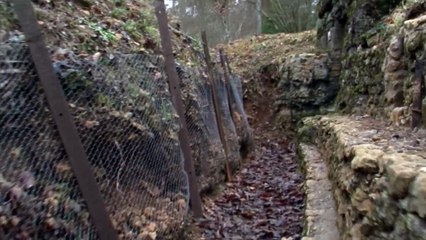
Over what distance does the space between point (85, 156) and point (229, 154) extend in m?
4.11

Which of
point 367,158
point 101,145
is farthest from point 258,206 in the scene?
point 101,145

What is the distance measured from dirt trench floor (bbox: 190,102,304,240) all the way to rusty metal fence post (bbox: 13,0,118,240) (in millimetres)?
1673

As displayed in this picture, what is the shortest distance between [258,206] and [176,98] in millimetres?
1840

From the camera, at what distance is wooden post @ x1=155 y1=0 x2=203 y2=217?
181 inches

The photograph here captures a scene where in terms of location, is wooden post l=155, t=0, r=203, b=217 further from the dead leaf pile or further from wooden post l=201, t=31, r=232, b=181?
wooden post l=201, t=31, r=232, b=181

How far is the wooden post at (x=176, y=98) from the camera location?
4609 millimetres

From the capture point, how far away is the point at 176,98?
15.3ft

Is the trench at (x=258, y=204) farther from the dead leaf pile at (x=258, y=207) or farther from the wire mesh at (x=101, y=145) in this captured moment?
the wire mesh at (x=101, y=145)

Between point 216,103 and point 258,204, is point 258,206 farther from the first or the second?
point 216,103

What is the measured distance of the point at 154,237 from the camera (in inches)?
131

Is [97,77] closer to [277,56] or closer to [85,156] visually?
[85,156]

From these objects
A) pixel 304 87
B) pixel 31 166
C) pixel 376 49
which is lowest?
pixel 304 87

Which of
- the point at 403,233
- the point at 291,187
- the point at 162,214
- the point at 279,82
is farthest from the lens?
the point at 279,82

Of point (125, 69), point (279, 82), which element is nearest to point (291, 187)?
point (125, 69)
